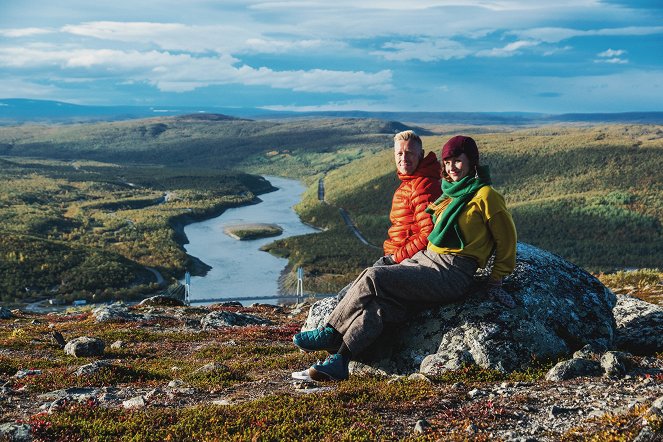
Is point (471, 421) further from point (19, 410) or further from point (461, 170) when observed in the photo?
point (19, 410)

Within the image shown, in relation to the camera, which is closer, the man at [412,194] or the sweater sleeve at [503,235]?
the sweater sleeve at [503,235]

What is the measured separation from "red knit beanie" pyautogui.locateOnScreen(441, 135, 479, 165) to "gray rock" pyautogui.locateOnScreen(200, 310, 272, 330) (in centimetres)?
1433

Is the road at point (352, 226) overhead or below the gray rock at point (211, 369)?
below

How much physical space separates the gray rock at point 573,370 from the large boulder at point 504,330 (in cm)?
83

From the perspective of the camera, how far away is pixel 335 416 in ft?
30.3

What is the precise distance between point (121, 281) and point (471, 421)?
74.4m

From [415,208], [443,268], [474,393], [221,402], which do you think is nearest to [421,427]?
[474,393]

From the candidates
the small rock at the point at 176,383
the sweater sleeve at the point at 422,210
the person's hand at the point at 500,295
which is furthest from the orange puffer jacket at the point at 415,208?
the small rock at the point at 176,383

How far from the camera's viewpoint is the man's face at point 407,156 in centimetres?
1242

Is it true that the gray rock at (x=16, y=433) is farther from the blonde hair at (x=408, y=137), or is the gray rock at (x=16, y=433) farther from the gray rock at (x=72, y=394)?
the blonde hair at (x=408, y=137)

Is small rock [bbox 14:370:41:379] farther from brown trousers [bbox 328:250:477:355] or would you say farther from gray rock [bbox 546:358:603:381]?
gray rock [bbox 546:358:603:381]

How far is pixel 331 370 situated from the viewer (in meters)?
11.6

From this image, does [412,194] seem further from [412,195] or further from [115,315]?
[115,315]

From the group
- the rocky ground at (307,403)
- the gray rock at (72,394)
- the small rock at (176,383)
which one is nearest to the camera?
the rocky ground at (307,403)
